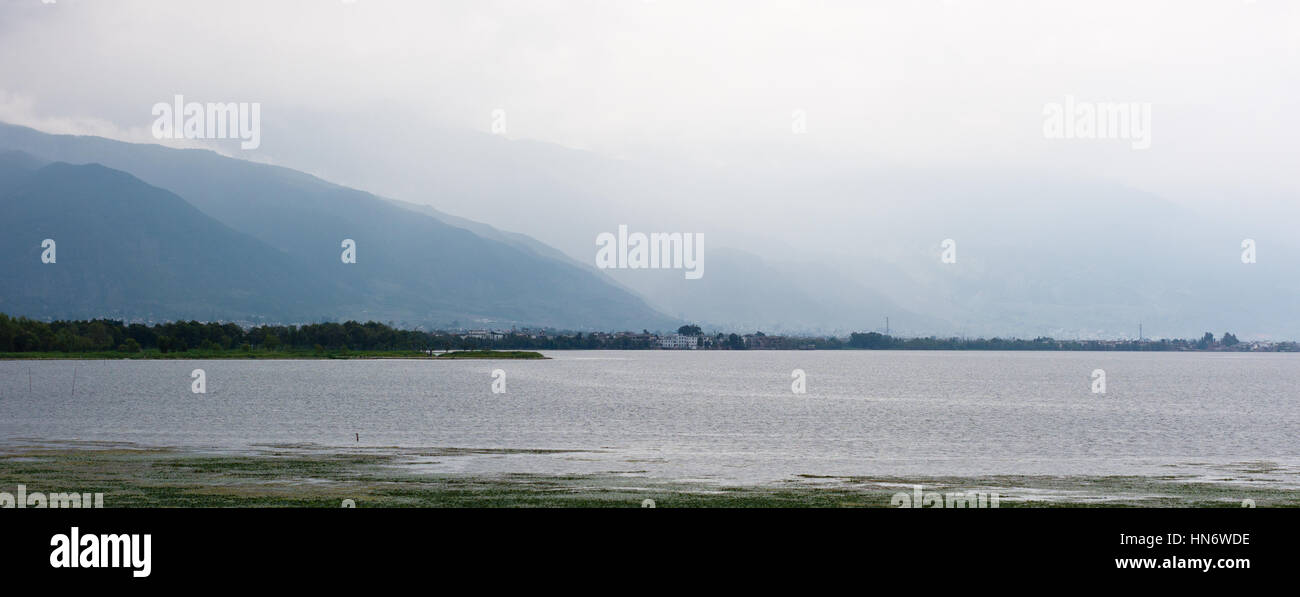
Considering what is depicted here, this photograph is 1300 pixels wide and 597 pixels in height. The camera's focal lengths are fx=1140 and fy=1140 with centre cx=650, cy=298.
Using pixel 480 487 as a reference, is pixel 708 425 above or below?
below

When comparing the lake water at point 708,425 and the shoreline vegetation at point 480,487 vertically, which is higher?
the shoreline vegetation at point 480,487

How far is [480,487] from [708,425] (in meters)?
42.5

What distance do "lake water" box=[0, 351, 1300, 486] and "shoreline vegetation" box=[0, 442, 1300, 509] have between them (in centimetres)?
311

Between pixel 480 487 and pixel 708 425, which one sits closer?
pixel 480 487

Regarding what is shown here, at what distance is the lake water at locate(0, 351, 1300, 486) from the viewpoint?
160ft

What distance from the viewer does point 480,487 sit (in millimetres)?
34906

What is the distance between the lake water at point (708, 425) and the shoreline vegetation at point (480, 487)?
10.2 ft

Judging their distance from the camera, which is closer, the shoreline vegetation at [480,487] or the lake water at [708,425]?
the shoreline vegetation at [480,487]

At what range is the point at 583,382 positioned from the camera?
513 feet

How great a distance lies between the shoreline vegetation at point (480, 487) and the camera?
100ft

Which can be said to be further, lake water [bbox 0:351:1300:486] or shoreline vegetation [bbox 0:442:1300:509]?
lake water [bbox 0:351:1300:486]
